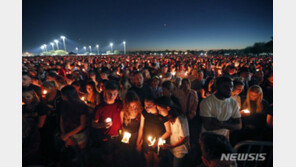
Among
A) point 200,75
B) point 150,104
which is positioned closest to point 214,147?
point 150,104

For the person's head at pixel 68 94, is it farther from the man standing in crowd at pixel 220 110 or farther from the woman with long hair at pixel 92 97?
the man standing in crowd at pixel 220 110

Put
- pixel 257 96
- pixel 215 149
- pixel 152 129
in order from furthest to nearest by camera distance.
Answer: pixel 257 96, pixel 152 129, pixel 215 149

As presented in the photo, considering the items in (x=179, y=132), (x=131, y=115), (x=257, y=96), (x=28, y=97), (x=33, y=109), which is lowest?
(x=179, y=132)

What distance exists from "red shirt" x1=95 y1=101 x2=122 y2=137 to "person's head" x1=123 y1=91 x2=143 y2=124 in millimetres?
193

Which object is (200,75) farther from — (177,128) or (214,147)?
(214,147)

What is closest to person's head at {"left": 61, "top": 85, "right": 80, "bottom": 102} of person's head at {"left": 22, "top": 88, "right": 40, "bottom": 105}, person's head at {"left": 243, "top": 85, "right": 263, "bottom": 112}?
person's head at {"left": 22, "top": 88, "right": 40, "bottom": 105}

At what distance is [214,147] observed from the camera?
1601 millimetres

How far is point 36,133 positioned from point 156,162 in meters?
2.50

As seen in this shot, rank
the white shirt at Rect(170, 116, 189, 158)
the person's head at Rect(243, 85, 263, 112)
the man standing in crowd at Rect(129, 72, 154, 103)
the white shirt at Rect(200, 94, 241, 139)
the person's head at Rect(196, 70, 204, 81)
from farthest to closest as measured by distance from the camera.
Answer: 1. the person's head at Rect(196, 70, 204, 81)
2. the man standing in crowd at Rect(129, 72, 154, 103)
3. the person's head at Rect(243, 85, 263, 112)
4. the white shirt at Rect(200, 94, 241, 139)
5. the white shirt at Rect(170, 116, 189, 158)

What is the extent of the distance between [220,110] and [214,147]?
1215 mm

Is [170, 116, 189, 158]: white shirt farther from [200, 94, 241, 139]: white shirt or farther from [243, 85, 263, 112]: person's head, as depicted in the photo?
[243, 85, 263, 112]: person's head

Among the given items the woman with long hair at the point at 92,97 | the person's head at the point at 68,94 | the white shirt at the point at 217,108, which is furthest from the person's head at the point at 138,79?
the white shirt at the point at 217,108

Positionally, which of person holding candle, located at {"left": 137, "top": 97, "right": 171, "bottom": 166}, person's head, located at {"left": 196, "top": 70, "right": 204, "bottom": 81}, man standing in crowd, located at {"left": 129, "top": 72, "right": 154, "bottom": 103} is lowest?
person holding candle, located at {"left": 137, "top": 97, "right": 171, "bottom": 166}

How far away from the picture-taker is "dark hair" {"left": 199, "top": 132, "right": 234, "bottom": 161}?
156 centimetres
